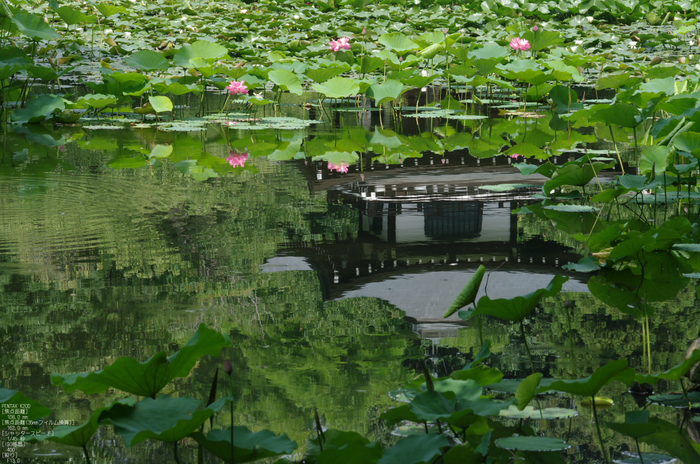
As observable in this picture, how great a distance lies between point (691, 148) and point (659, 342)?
1120mm

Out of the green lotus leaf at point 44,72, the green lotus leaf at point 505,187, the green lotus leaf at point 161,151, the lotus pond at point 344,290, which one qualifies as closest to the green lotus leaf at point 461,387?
the lotus pond at point 344,290

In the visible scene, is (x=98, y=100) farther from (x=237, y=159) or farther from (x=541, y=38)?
(x=541, y=38)

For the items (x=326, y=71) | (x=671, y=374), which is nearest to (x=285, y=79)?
(x=326, y=71)

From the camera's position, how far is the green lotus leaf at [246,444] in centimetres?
94

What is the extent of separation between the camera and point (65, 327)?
1.66m

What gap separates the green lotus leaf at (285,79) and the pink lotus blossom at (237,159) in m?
1.62

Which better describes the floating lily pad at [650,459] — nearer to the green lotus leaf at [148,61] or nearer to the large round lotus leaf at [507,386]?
the large round lotus leaf at [507,386]

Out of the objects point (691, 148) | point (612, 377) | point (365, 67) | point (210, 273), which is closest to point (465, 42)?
point (365, 67)

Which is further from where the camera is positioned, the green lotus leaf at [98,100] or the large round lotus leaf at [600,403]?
the green lotus leaf at [98,100]

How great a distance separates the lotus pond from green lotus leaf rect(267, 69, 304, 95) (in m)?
0.64

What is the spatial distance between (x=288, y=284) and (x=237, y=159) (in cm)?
216

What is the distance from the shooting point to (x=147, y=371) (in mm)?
1015

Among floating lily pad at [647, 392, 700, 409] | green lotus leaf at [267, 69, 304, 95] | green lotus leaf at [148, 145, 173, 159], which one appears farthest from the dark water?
green lotus leaf at [267, 69, 304, 95]

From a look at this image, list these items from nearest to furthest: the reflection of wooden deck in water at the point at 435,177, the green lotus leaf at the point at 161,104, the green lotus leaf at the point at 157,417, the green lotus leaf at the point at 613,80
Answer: the green lotus leaf at the point at 157,417 < the reflection of wooden deck in water at the point at 435,177 < the green lotus leaf at the point at 613,80 < the green lotus leaf at the point at 161,104
